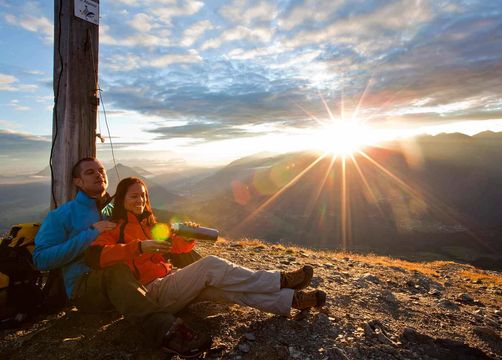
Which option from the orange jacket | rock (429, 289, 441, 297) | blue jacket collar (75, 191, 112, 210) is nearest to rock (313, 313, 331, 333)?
the orange jacket

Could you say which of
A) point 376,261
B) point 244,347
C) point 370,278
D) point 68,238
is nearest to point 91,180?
point 68,238

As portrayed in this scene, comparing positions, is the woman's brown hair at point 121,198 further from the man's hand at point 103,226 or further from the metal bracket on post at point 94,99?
the metal bracket on post at point 94,99

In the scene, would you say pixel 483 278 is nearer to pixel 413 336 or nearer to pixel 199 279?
pixel 413 336

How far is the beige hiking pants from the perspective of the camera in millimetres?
4953

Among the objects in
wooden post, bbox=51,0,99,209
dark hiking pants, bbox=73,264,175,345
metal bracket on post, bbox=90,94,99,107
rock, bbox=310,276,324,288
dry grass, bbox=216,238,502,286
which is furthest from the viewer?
dry grass, bbox=216,238,502,286

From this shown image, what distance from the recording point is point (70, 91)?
5.76 metres

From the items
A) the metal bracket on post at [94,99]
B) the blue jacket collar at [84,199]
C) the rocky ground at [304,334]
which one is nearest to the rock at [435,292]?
the rocky ground at [304,334]

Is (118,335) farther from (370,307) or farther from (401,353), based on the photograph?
(370,307)

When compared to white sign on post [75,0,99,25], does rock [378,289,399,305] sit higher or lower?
lower

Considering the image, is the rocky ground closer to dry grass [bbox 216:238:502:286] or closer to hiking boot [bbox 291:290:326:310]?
hiking boot [bbox 291:290:326:310]

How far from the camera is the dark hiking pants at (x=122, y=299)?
4172 mm

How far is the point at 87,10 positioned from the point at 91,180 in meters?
3.08

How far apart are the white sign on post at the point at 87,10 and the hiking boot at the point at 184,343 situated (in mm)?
5333

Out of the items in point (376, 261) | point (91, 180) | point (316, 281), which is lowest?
point (376, 261)
